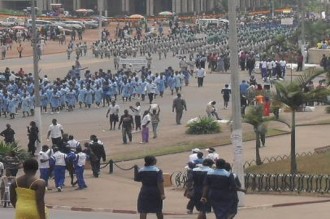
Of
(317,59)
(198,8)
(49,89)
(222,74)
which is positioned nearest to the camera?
(49,89)

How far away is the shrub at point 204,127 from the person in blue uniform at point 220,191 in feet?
68.5

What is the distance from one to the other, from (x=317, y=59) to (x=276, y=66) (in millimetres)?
10809

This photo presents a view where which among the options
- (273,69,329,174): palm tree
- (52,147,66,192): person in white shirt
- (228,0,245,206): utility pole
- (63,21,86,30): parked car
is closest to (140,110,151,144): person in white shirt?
(273,69,329,174): palm tree

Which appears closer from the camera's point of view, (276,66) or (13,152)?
(13,152)

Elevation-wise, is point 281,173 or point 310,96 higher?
point 310,96

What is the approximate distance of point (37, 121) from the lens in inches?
1366

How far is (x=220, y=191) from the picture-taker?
1858 cm

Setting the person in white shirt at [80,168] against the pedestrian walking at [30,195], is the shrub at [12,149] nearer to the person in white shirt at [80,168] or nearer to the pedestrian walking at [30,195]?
the person in white shirt at [80,168]

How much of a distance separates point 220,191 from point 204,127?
21.2m

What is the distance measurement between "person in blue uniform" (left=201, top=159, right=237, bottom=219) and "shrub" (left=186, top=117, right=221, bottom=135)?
20.9 metres

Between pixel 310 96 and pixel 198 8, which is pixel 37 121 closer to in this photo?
pixel 310 96

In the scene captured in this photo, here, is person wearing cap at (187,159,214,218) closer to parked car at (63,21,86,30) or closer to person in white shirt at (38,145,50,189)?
person in white shirt at (38,145,50,189)

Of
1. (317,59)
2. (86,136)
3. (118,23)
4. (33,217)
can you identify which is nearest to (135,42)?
(317,59)

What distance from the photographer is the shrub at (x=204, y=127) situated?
3969 cm
